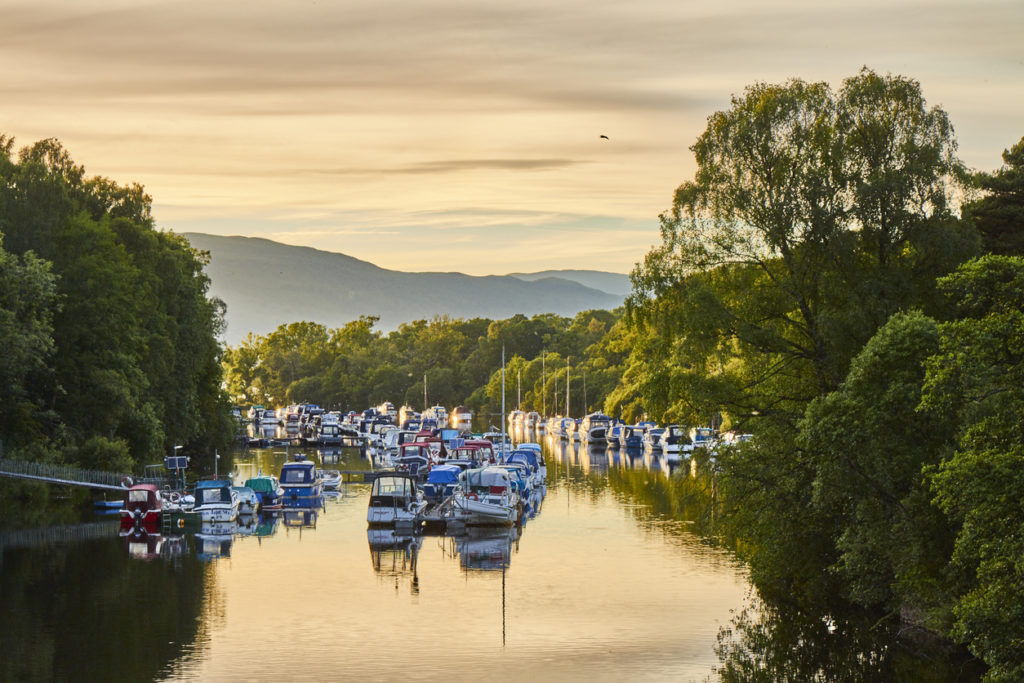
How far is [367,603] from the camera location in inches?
1629

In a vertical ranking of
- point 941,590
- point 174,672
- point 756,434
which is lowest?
point 174,672

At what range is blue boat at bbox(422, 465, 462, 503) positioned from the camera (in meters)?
67.8

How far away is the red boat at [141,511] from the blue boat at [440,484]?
15297 millimetres

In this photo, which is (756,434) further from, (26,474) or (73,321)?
(73,321)

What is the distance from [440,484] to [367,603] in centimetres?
2746

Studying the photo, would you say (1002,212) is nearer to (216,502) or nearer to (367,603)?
(367,603)

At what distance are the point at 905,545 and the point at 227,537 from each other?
111ft

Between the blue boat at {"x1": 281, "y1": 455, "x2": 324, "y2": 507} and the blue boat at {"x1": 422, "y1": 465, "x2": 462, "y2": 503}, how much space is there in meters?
6.41

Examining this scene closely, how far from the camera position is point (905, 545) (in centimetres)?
3177

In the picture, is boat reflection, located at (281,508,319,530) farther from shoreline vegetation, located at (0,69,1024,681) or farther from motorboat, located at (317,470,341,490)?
shoreline vegetation, located at (0,69,1024,681)

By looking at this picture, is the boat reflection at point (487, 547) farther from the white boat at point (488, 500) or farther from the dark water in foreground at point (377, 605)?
the white boat at point (488, 500)

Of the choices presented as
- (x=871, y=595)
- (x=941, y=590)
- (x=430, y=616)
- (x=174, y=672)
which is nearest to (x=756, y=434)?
(x=871, y=595)

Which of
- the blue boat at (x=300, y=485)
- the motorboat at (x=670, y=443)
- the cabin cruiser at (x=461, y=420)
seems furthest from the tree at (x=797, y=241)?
the cabin cruiser at (x=461, y=420)

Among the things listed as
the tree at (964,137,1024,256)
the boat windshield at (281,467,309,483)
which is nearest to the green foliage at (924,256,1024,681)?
the tree at (964,137,1024,256)
